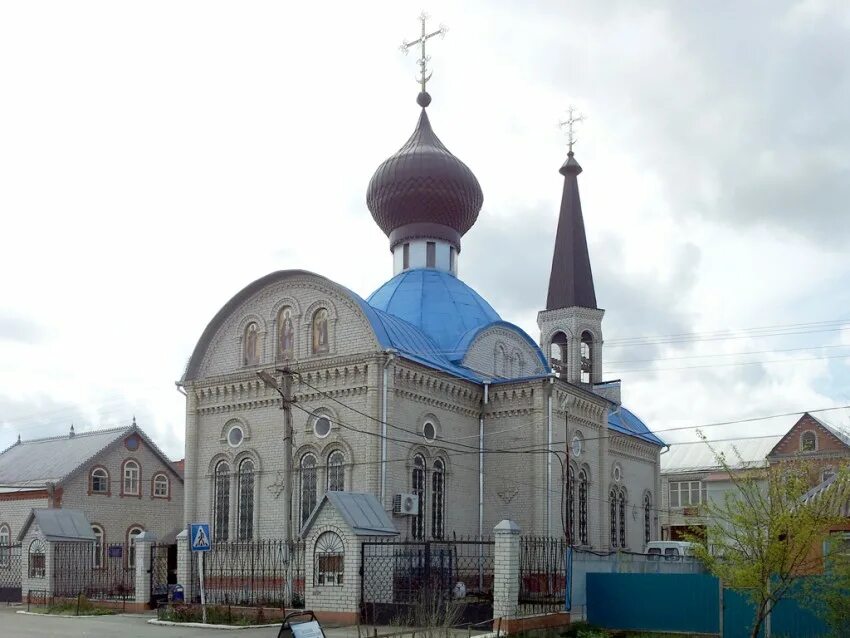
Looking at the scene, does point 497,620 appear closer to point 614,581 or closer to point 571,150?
point 614,581

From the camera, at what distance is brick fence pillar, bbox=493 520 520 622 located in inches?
674

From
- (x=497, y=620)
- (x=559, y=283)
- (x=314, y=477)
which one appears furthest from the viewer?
(x=559, y=283)

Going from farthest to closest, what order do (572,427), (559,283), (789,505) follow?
(559,283)
(572,427)
(789,505)

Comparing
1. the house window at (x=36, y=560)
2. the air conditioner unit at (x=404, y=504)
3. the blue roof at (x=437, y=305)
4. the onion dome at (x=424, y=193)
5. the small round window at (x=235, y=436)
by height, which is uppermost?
the onion dome at (x=424, y=193)

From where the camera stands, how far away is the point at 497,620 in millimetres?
17047

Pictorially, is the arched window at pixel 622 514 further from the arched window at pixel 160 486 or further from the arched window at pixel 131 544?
the arched window at pixel 160 486

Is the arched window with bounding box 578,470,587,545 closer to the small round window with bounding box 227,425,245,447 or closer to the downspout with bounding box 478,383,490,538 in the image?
the downspout with bounding box 478,383,490,538

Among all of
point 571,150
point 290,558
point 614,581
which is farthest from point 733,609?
point 571,150

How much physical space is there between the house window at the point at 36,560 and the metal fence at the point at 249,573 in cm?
401

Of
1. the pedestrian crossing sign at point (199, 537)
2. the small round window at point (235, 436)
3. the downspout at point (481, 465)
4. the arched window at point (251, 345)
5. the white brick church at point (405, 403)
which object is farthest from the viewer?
the downspout at point (481, 465)

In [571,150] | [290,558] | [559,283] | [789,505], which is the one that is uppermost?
[571,150]

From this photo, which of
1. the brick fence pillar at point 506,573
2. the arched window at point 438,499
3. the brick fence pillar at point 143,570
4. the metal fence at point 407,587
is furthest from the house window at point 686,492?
the brick fence pillar at point 506,573

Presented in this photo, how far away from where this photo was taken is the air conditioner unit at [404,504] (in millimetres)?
22859

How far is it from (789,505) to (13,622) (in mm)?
15231
